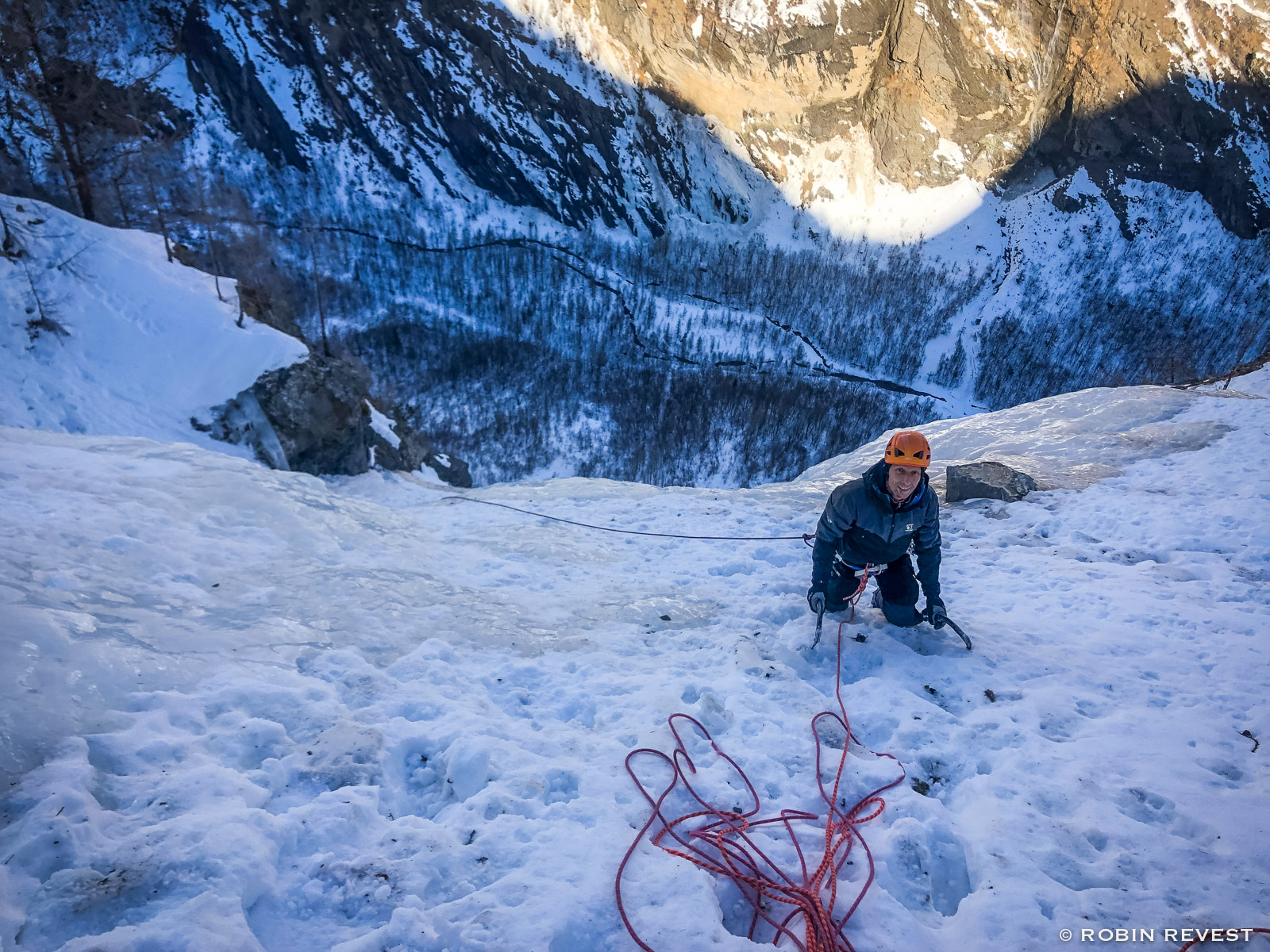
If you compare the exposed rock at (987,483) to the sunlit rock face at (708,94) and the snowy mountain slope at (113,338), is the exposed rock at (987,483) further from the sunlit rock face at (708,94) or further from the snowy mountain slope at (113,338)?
the sunlit rock face at (708,94)

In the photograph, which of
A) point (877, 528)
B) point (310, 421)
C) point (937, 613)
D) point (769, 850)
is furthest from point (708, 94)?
point (769, 850)

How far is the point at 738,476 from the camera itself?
40.1 metres

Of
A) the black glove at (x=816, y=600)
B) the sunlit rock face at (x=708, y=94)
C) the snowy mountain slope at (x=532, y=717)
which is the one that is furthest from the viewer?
the sunlit rock face at (x=708, y=94)

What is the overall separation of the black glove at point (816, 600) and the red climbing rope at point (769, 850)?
1.40 meters

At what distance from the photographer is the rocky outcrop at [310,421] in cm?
1378

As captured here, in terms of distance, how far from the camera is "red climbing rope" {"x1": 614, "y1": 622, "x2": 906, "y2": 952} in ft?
9.08

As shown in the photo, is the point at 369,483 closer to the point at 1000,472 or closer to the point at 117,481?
the point at 117,481

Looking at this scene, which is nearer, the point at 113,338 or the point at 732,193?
the point at 113,338

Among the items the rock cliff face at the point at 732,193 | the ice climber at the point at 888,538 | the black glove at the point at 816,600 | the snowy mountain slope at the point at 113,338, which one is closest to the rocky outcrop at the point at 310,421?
the snowy mountain slope at the point at 113,338

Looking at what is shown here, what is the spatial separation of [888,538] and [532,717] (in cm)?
304

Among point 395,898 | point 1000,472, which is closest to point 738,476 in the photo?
point 1000,472

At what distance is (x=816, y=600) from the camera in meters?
5.14

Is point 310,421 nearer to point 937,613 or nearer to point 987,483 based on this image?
point 987,483

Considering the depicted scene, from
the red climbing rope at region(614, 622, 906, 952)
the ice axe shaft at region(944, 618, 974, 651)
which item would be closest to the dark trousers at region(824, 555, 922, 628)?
the ice axe shaft at region(944, 618, 974, 651)
